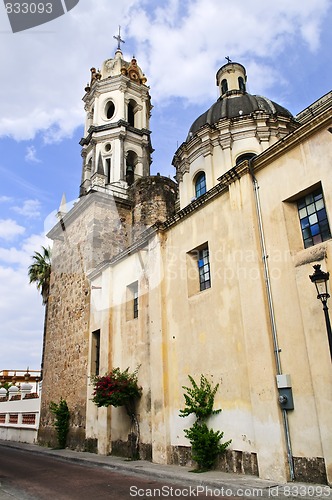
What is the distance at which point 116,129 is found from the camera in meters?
25.1

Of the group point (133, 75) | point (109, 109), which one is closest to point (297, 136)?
point (109, 109)

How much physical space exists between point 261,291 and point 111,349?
7703 millimetres

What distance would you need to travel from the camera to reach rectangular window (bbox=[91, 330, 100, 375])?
52.4ft

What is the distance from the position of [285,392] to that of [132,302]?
7308mm

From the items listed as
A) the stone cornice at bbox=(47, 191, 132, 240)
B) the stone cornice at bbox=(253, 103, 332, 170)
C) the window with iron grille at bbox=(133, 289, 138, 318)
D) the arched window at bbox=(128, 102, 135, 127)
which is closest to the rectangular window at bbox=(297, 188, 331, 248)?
the stone cornice at bbox=(253, 103, 332, 170)

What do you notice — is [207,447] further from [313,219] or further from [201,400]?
[313,219]

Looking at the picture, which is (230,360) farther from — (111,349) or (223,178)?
(111,349)

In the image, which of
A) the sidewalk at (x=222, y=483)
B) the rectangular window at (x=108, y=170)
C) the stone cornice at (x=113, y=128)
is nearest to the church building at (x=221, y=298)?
the sidewalk at (x=222, y=483)

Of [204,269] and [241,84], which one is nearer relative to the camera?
[204,269]

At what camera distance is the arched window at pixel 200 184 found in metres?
17.3

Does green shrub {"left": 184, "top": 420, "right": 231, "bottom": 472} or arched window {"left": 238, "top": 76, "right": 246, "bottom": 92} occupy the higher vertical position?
arched window {"left": 238, "top": 76, "right": 246, "bottom": 92}

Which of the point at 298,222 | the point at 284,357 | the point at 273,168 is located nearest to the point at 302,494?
the point at 284,357

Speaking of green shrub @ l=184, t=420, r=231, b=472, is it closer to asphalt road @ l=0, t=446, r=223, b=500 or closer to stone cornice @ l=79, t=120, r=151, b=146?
asphalt road @ l=0, t=446, r=223, b=500

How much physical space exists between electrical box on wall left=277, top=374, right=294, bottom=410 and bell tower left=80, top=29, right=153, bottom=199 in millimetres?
15479
